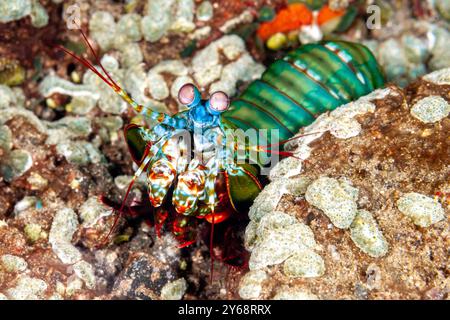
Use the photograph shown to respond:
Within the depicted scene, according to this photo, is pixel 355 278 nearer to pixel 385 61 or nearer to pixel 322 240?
pixel 322 240

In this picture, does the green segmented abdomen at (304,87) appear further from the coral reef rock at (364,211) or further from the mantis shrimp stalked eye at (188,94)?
the mantis shrimp stalked eye at (188,94)

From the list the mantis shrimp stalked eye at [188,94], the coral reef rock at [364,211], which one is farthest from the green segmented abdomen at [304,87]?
the mantis shrimp stalked eye at [188,94]

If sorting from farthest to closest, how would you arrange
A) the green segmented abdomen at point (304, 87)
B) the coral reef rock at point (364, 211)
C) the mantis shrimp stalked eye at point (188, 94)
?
the green segmented abdomen at point (304, 87) < the mantis shrimp stalked eye at point (188, 94) < the coral reef rock at point (364, 211)

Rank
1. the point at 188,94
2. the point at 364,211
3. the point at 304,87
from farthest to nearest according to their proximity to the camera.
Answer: the point at 304,87, the point at 188,94, the point at 364,211

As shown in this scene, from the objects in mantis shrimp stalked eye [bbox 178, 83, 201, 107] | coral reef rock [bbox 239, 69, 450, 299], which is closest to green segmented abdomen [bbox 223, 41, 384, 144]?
coral reef rock [bbox 239, 69, 450, 299]

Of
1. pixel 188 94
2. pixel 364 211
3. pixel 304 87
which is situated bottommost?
pixel 364 211

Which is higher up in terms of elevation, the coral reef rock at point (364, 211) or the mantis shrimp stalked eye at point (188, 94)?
the mantis shrimp stalked eye at point (188, 94)

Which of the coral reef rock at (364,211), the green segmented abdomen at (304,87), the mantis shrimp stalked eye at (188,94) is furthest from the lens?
the green segmented abdomen at (304,87)

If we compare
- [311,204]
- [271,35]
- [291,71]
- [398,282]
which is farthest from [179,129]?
[271,35]

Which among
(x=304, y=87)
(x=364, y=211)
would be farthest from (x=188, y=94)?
(x=304, y=87)

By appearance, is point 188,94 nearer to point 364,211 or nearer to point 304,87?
point 364,211
